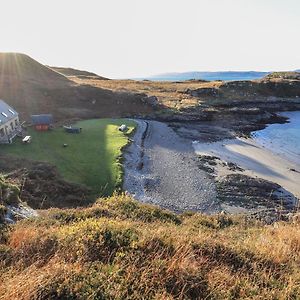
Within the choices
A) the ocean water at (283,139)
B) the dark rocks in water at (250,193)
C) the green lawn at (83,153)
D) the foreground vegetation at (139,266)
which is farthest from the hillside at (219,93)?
the foreground vegetation at (139,266)

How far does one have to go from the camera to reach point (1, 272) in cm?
799

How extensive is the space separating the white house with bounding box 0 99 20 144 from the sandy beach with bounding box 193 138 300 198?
27114mm

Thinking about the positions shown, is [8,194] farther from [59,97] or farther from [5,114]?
[59,97]

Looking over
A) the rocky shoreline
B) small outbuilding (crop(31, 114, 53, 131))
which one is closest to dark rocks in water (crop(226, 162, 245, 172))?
the rocky shoreline

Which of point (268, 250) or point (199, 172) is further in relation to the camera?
point (199, 172)

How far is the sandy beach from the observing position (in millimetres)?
43281

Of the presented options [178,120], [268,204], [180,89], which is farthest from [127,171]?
[180,89]

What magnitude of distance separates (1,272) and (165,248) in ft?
13.1

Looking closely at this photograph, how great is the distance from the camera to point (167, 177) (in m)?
40.3

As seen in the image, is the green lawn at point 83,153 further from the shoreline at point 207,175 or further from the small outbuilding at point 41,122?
the shoreline at point 207,175

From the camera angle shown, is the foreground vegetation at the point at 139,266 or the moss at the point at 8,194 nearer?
the foreground vegetation at the point at 139,266

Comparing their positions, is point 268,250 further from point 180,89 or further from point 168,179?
point 180,89

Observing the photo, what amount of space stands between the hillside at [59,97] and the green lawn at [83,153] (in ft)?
69.9

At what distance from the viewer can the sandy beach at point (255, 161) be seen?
142 ft
